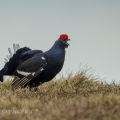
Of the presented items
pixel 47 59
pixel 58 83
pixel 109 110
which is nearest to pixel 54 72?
pixel 47 59

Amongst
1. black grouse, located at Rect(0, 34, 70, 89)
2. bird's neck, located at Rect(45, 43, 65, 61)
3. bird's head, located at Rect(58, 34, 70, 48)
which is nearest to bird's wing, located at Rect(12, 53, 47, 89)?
black grouse, located at Rect(0, 34, 70, 89)

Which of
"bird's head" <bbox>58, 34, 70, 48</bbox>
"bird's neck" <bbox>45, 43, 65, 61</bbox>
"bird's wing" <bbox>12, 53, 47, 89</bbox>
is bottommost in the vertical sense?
"bird's wing" <bbox>12, 53, 47, 89</bbox>

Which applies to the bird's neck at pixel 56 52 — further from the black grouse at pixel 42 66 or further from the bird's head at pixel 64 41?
the bird's head at pixel 64 41

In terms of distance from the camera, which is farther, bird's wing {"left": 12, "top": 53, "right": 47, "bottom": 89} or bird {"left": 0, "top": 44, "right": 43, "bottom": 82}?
bird {"left": 0, "top": 44, "right": 43, "bottom": 82}

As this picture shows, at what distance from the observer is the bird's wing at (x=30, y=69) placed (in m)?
9.81

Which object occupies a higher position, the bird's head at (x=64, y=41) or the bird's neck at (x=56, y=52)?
the bird's head at (x=64, y=41)

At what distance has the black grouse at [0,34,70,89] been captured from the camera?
9773mm

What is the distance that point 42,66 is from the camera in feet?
32.0

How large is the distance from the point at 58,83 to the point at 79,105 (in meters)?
5.96

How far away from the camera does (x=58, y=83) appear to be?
12422 millimetres

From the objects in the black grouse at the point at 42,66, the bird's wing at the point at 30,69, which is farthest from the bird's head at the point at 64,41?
the bird's wing at the point at 30,69

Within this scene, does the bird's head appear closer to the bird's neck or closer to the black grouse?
the black grouse

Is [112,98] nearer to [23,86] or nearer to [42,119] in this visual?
[42,119]

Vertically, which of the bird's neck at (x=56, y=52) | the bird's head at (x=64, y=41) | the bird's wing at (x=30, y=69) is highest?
the bird's head at (x=64, y=41)
